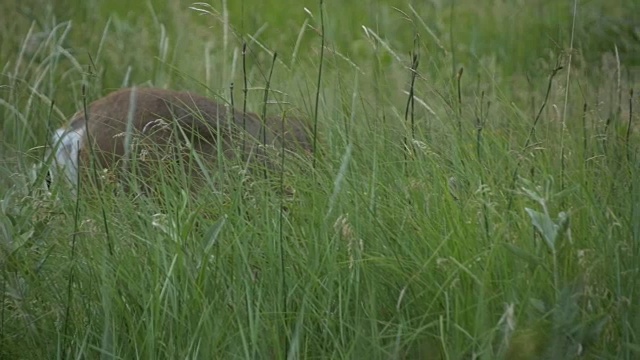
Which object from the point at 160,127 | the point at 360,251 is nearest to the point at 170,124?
the point at 160,127

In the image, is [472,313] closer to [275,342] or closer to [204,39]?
[275,342]

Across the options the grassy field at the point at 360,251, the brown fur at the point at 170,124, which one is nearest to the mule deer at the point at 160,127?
the brown fur at the point at 170,124

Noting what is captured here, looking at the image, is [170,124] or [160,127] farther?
[160,127]

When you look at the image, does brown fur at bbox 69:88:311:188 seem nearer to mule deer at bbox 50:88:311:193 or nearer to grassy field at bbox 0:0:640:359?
mule deer at bbox 50:88:311:193

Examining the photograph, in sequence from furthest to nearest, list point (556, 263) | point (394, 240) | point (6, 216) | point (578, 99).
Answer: point (578, 99) < point (6, 216) < point (394, 240) < point (556, 263)

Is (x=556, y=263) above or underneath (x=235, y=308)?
above

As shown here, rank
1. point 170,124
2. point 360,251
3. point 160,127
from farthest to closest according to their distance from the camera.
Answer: point 160,127
point 170,124
point 360,251

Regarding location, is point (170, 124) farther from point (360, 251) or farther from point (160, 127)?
point (360, 251)

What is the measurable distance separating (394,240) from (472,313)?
1.03ft

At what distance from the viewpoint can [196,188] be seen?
308cm

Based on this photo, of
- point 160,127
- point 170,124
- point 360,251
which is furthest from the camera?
point 160,127

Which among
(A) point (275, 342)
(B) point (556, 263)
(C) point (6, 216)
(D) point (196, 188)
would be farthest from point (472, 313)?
(C) point (6, 216)

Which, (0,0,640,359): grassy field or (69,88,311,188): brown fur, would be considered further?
(69,88,311,188): brown fur

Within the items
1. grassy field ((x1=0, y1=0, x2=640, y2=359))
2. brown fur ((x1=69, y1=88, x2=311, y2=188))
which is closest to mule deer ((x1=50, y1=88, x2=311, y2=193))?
brown fur ((x1=69, y1=88, x2=311, y2=188))
